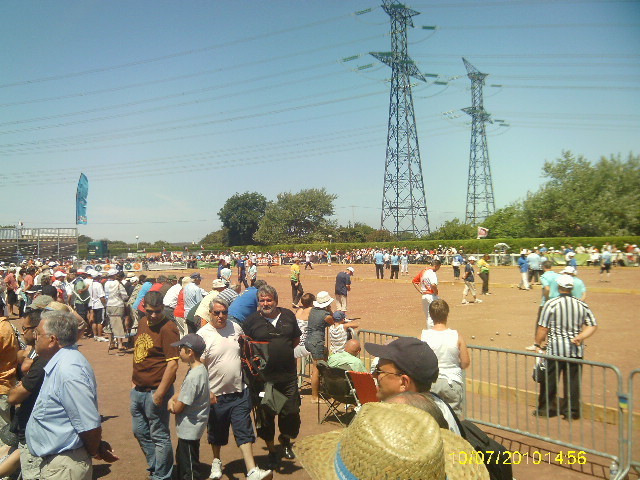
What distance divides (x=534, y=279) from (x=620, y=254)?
43.5 feet

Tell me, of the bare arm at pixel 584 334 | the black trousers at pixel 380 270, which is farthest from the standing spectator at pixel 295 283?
the bare arm at pixel 584 334

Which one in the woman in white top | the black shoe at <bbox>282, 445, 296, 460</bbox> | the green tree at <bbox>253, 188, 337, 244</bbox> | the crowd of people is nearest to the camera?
the crowd of people

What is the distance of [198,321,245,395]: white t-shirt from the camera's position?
4.77m

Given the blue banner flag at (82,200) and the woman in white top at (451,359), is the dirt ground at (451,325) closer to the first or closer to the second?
the woman in white top at (451,359)

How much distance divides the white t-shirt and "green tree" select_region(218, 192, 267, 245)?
96.0m

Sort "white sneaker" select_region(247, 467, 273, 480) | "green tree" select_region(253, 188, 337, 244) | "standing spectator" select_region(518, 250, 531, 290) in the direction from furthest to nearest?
1. "green tree" select_region(253, 188, 337, 244)
2. "standing spectator" select_region(518, 250, 531, 290)
3. "white sneaker" select_region(247, 467, 273, 480)

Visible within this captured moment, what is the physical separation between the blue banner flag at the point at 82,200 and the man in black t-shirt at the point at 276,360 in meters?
38.2

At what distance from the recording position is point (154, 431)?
4695 mm

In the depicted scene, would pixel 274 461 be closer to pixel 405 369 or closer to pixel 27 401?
pixel 27 401

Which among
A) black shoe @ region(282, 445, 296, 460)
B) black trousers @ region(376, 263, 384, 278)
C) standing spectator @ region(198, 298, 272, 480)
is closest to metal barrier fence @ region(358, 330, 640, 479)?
black shoe @ region(282, 445, 296, 460)

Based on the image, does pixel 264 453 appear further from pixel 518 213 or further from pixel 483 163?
pixel 483 163

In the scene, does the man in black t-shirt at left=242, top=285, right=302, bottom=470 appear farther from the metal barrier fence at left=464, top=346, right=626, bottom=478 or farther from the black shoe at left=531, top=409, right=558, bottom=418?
the black shoe at left=531, top=409, right=558, bottom=418

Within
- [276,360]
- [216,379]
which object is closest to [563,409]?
[276,360]

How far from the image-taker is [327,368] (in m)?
6.18
